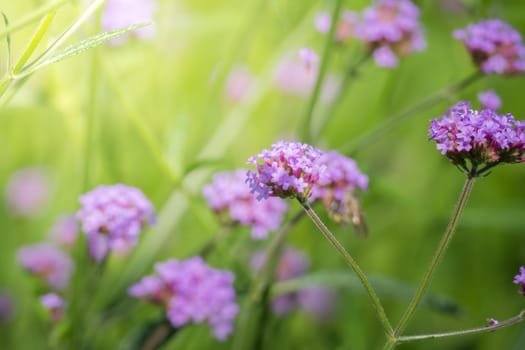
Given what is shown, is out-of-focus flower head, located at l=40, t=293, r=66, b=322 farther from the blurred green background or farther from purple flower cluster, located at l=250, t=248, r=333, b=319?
purple flower cluster, located at l=250, t=248, r=333, b=319

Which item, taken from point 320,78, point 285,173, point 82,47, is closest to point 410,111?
point 320,78

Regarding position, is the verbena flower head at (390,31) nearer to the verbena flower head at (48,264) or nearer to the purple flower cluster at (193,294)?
the purple flower cluster at (193,294)

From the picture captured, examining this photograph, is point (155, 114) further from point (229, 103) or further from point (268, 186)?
point (268, 186)

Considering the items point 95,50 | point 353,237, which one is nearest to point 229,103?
point 353,237

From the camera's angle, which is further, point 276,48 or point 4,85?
point 276,48

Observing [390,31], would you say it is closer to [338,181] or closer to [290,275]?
[338,181]

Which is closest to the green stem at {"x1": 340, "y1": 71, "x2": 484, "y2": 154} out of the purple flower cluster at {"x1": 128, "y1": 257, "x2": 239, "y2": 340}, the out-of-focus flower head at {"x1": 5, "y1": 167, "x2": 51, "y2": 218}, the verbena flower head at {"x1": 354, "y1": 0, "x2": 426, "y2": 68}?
the verbena flower head at {"x1": 354, "y1": 0, "x2": 426, "y2": 68}

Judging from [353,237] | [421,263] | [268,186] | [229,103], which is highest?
[268,186]
